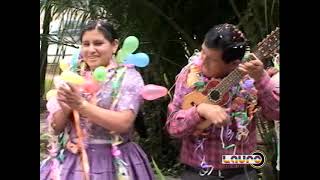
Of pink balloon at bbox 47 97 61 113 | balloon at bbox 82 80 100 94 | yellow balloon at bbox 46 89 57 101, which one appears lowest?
pink balloon at bbox 47 97 61 113

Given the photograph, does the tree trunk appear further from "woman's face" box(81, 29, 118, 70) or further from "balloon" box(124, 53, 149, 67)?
"balloon" box(124, 53, 149, 67)

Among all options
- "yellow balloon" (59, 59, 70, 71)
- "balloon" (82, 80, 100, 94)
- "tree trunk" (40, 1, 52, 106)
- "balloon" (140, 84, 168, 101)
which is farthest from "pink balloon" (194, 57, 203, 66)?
"tree trunk" (40, 1, 52, 106)

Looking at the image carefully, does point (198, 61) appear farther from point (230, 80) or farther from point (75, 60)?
point (75, 60)

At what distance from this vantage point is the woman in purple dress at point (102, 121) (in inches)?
85.9

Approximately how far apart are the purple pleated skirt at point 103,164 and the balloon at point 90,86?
23 centimetres

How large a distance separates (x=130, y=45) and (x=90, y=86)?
25cm

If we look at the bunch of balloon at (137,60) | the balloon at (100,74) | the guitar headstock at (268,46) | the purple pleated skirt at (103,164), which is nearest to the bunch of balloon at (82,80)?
the balloon at (100,74)

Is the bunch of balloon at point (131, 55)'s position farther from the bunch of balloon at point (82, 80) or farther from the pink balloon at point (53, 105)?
the pink balloon at point (53, 105)

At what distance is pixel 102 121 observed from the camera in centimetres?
216

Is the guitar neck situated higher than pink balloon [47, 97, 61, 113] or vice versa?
the guitar neck

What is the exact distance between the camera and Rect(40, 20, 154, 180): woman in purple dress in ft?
7.16

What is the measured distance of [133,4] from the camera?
242cm
